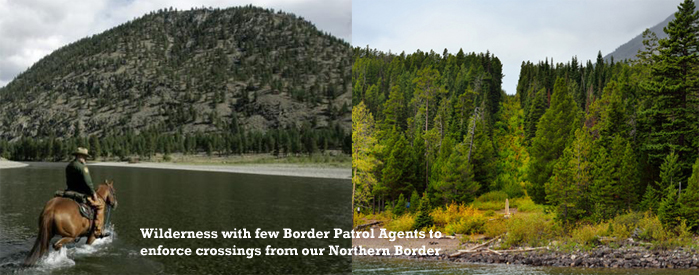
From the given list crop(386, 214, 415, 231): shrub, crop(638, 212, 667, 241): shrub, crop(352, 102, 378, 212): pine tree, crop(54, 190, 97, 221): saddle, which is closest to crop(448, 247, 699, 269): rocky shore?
crop(638, 212, 667, 241): shrub

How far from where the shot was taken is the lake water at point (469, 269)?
31.0 m

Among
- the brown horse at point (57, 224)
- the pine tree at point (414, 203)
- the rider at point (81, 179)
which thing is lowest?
the pine tree at point (414, 203)

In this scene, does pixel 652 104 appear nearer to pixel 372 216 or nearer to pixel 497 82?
pixel 372 216

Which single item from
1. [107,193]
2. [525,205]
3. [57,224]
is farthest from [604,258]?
[57,224]

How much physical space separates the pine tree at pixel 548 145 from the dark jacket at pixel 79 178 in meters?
41.9

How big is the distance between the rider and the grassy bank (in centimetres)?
2926

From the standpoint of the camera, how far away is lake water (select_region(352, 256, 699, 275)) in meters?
31.0

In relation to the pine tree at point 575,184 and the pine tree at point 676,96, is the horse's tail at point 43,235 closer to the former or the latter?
the pine tree at point 575,184

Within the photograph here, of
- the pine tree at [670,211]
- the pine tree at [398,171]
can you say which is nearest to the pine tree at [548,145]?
the pine tree at [398,171]

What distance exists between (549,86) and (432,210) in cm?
7959

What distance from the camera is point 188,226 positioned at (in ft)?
94.9

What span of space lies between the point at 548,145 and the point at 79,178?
44296 mm

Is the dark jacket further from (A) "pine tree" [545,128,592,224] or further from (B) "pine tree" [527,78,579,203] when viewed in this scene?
(B) "pine tree" [527,78,579,203]

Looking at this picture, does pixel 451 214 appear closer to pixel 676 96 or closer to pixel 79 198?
pixel 676 96
